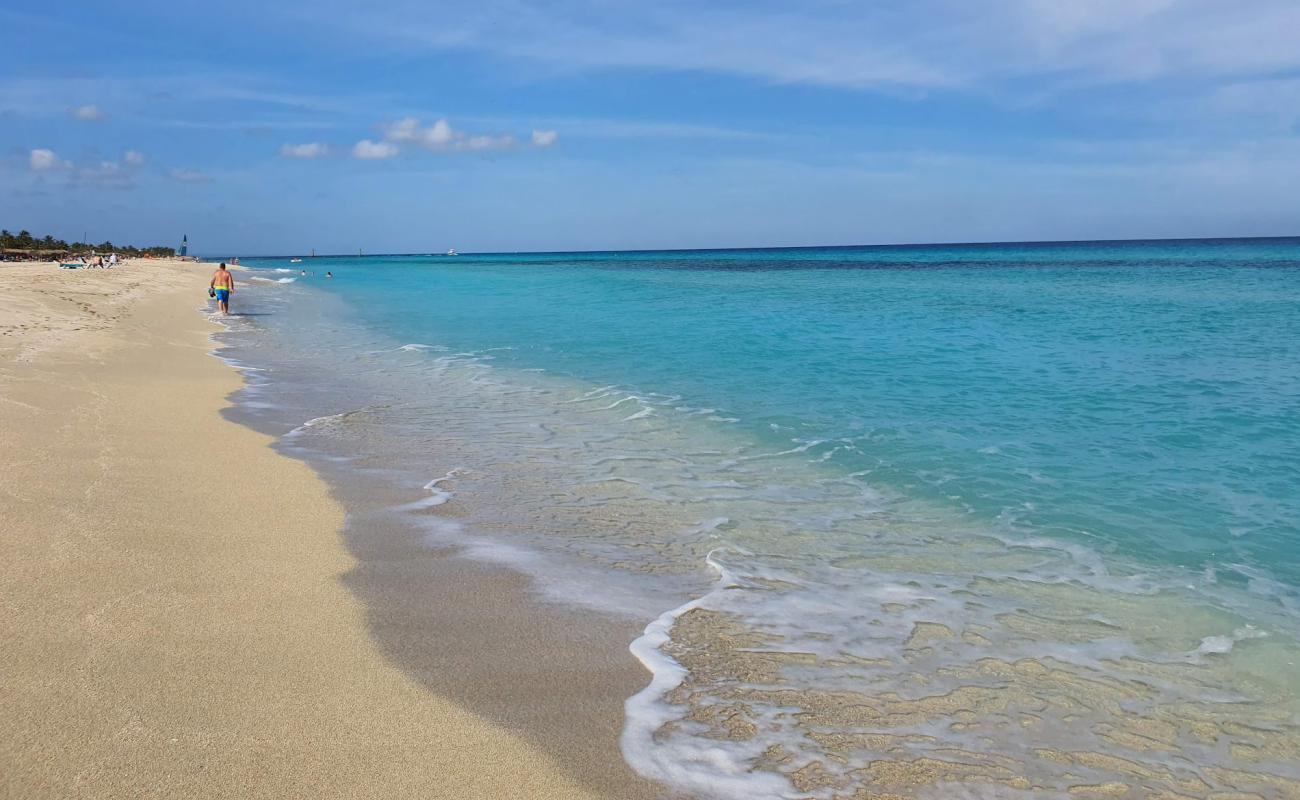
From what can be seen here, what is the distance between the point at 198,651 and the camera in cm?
402

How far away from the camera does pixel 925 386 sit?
13641mm

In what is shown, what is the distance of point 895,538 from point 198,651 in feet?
15.5

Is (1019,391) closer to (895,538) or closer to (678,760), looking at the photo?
(895,538)

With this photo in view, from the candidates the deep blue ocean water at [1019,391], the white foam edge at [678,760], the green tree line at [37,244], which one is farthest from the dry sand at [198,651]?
the green tree line at [37,244]

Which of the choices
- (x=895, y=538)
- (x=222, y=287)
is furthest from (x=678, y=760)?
(x=222, y=287)

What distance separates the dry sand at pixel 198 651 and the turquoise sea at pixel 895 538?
824 mm

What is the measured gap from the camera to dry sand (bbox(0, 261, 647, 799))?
3.14 meters

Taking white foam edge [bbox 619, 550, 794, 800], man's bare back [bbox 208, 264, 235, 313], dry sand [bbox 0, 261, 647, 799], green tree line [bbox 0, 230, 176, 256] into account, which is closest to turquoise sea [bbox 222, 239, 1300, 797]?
white foam edge [bbox 619, 550, 794, 800]

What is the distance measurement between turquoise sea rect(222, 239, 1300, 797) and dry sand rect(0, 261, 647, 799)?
2.70 feet

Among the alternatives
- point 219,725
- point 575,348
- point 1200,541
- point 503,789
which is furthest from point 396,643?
point 575,348

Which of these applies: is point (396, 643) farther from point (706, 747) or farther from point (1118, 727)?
point (1118, 727)

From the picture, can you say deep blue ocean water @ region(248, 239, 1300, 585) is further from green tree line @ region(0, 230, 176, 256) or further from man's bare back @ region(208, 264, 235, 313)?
green tree line @ region(0, 230, 176, 256)

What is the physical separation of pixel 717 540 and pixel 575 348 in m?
13.9

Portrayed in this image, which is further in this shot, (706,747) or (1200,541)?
(1200,541)
